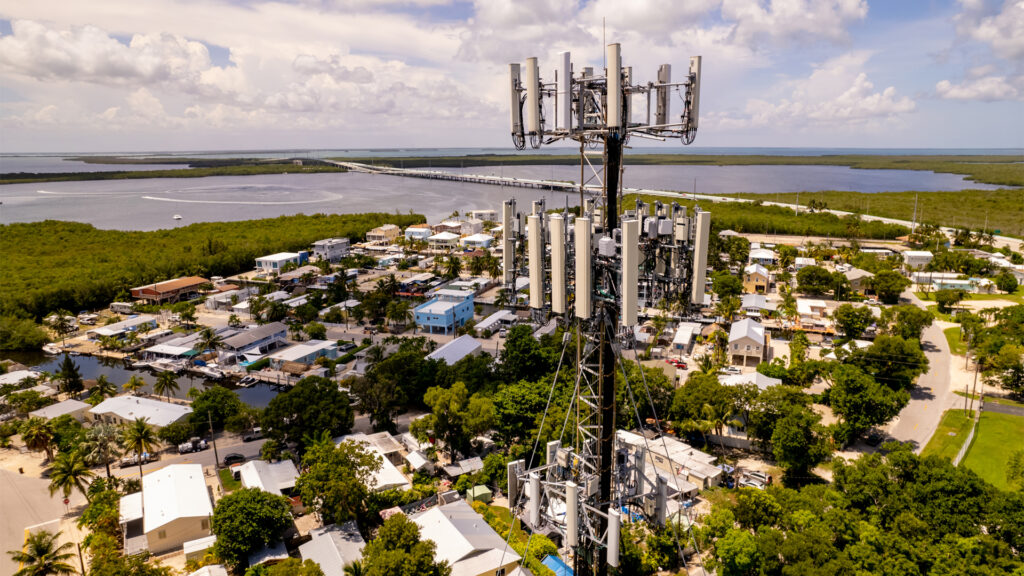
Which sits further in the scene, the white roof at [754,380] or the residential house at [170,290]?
the residential house at [170,290]

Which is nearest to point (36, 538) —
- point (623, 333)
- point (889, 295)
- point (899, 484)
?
point (623, 333)

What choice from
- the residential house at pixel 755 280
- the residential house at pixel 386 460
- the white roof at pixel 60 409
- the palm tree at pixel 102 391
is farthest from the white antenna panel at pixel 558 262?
the residential house at pixel 755 280

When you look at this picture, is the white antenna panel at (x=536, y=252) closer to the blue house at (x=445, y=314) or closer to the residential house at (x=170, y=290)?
the blue house at (x=445, y=314)

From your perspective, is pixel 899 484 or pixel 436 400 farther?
pixel 436 400

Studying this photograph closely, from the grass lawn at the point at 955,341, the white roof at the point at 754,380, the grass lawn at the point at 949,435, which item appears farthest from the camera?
the grass lawn at the point at 955,341

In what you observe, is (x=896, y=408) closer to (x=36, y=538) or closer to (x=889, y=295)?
(x=889, y=295)

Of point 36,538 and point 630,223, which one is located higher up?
point 630,223
